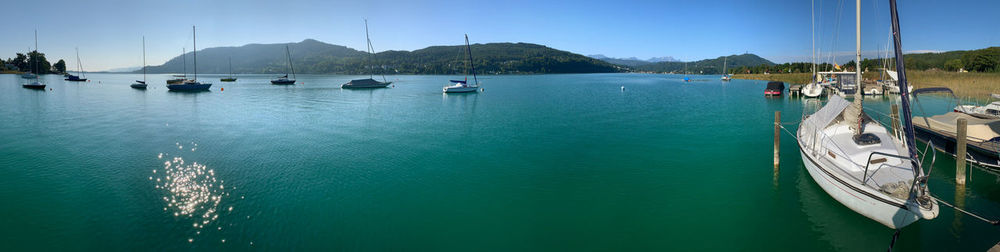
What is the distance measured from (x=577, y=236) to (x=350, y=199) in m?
6.93

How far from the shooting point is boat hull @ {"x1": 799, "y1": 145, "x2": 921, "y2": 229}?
29.2 feet

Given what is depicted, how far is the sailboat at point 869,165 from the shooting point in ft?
29.1

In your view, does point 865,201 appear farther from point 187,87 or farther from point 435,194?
point 187,87

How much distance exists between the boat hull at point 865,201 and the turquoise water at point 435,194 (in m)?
0.39

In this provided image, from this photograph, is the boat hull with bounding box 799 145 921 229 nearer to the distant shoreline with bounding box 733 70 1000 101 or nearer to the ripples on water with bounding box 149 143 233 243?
the ripples on water with bounding box 149 143 233 243

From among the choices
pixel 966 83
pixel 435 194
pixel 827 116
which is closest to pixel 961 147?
pixel 827 116

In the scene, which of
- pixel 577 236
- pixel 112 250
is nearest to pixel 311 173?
pixel 112 250

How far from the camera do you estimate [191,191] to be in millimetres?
13000

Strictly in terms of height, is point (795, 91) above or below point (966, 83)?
below

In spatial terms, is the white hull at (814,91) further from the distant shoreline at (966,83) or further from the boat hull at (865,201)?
the boat hull at (865,201)

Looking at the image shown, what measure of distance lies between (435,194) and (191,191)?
7574 mm

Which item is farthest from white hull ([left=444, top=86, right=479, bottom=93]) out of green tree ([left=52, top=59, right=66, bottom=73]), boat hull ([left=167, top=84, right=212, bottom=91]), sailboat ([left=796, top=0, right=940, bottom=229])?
green tree ([left=52, top=59, right=66, bottom=73])

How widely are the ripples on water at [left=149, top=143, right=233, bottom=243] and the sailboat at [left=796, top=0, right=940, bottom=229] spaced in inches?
585

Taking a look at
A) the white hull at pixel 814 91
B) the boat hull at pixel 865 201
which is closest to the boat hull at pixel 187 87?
the boat hull at pixel 865 201
